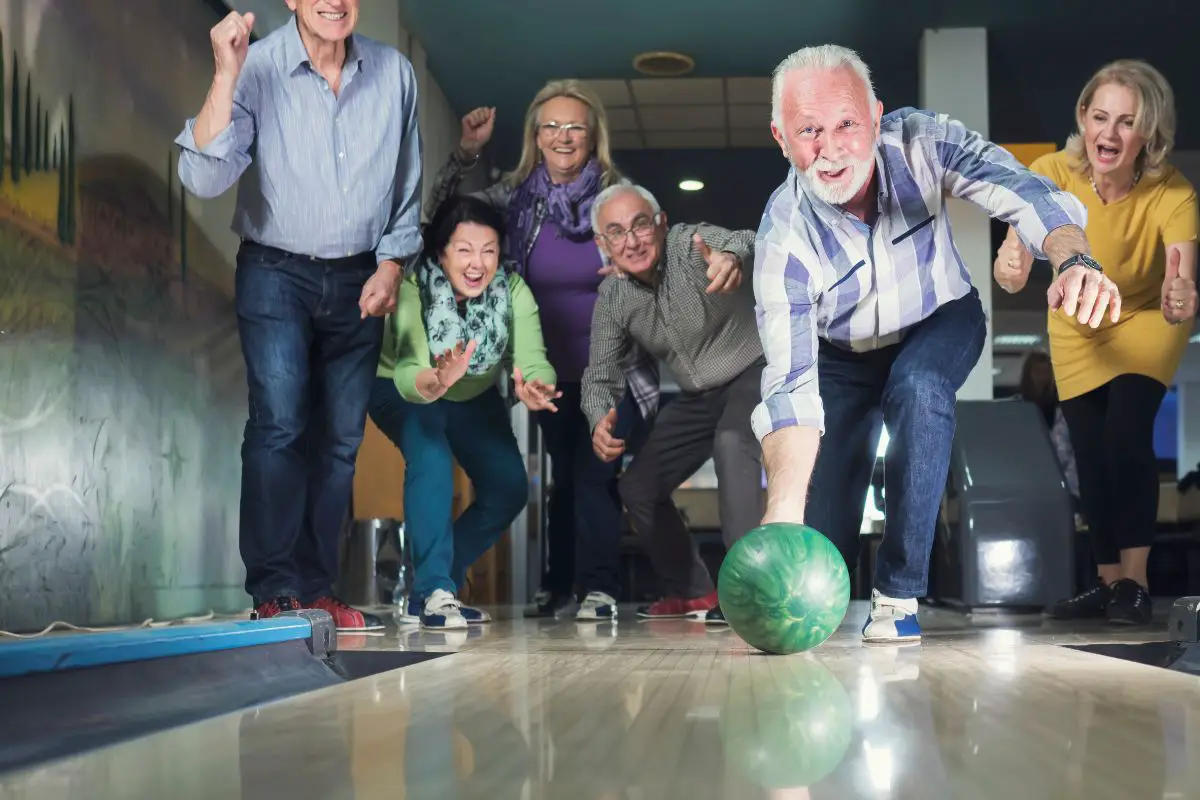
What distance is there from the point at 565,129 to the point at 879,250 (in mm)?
1270

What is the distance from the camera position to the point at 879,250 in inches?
84.8

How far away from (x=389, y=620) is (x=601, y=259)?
114 centimetres

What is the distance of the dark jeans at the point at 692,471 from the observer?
2699mm

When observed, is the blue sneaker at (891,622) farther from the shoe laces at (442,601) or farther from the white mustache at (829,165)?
the shoe laces at (442,601)

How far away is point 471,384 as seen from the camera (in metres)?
2.96

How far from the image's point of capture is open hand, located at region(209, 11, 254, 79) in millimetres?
2258

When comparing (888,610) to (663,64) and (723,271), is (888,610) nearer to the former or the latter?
(723,271)

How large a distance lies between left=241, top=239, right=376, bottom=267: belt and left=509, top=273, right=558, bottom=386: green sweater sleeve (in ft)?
1.52

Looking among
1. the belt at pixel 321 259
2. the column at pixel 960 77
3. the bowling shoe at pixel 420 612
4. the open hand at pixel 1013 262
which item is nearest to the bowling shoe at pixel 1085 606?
the open hand at pixel 1013 262

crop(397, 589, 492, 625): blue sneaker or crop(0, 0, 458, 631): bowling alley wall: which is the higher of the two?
crop(0, 0, 458, 631): bowling alley wall

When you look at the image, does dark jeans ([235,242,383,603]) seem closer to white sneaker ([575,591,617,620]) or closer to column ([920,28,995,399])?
white sneaker ([575,591,617,620])

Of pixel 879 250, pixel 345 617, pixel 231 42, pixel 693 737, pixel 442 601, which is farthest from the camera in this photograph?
pixel 442 601

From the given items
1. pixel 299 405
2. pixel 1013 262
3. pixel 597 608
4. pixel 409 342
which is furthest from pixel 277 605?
pixel 1013 262

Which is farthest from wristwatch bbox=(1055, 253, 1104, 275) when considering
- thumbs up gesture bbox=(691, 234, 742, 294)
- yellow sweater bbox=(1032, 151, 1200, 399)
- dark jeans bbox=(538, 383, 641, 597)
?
dark jeans bbox=(538, 383, 641, 597)
